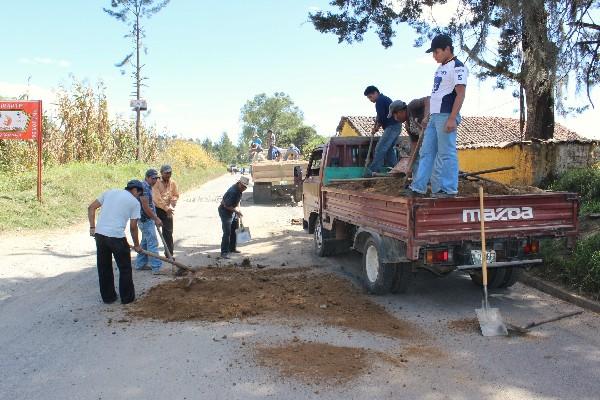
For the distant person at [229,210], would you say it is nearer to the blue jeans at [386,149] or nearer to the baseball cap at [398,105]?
the blue jeans at [386,149]

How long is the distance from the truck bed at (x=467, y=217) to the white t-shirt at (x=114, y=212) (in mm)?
2881

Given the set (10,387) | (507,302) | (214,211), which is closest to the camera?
(10,387)

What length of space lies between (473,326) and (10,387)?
4058mm

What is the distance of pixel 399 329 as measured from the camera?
5.08 m

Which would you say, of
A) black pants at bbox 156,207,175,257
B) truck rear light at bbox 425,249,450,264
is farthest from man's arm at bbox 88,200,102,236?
truck rear light at bbox 425,249,450,264

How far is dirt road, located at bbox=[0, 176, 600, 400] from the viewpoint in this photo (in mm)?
3713

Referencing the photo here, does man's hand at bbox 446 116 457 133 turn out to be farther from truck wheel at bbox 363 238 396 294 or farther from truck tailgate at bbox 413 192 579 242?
truck wheel at bbox 363 238 396 294

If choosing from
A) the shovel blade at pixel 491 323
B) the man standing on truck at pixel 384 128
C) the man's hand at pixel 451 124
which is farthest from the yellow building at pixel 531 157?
the shovel blade at pixel 491 323

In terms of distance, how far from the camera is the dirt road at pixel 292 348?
3713mm

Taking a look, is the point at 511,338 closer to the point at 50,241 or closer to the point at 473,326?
the point at 473,326

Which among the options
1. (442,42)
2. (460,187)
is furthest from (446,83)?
(460,187)

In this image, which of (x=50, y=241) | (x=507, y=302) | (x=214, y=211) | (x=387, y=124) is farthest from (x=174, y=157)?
(x=507, y=302)

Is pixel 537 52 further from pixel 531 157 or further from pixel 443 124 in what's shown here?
pixel 443 124

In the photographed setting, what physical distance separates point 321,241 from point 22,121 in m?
9.13
